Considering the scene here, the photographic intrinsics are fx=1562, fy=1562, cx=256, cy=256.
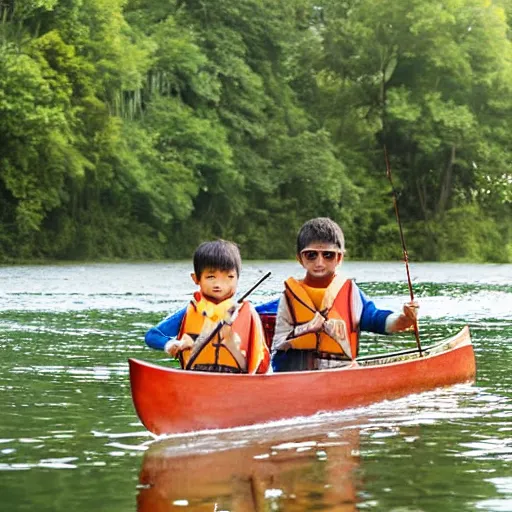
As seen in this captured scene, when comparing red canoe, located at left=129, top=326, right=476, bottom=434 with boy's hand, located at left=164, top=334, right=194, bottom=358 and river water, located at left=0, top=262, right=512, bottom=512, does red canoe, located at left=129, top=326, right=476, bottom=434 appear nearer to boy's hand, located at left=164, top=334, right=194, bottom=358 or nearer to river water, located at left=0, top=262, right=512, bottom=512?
river water, located at left=0, top=262, right=512, bottom=512

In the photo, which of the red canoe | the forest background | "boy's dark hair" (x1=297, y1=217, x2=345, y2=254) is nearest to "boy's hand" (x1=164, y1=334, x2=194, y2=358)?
the red canoe

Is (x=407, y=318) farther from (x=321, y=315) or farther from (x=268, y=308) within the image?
(x=268, y=308)

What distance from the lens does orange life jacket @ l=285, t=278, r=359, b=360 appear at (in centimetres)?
977

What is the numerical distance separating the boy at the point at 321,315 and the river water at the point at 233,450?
0.45 metres

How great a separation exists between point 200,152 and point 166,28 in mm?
4142

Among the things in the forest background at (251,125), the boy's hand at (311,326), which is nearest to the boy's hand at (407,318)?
the boy's hand at (311,326)

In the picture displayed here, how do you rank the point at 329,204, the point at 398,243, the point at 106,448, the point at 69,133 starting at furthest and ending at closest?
the point at 398,243 → the point at 329,204 → the point at 69,133 → the point at 106,448

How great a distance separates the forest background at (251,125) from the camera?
43.8 m

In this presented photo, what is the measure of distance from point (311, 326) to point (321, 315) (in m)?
0.10

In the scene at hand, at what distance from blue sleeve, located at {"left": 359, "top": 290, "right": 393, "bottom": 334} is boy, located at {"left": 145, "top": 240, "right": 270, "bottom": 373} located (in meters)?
1.13

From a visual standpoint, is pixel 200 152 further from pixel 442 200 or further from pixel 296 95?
pixel 442 200

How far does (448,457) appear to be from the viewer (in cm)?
786

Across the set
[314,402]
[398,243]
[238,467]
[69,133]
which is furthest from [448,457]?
[398,243]

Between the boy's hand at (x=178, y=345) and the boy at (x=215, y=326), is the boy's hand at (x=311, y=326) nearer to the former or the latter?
the boy at (x=215, y=326)
